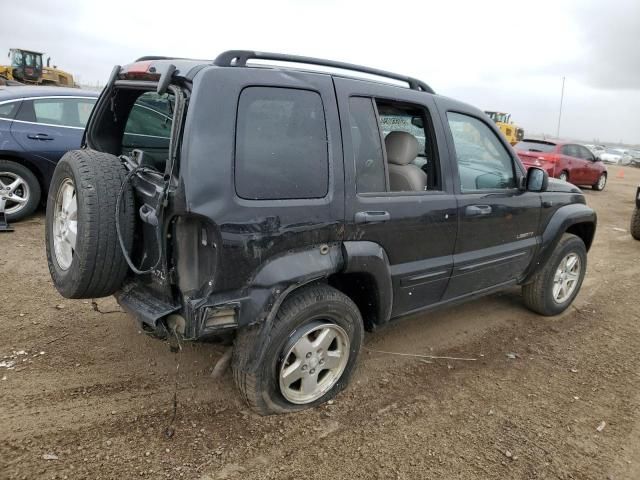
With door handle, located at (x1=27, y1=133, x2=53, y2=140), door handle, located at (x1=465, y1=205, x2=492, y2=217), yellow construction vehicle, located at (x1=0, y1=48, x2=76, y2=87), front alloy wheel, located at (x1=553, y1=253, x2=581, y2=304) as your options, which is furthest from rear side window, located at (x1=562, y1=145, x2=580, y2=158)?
yellow construction vehicle, located at (x1=0, y1=48, x2=76, y2=87)

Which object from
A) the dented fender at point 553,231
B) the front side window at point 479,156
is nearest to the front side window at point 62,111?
the front side window at point 479,156

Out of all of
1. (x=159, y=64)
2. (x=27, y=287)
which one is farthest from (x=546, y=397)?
(x=27, y=287)

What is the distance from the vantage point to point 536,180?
147 inches

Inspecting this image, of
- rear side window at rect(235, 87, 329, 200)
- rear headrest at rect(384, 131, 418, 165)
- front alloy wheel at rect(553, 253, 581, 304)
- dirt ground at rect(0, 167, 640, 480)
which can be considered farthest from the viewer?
front alloy wheel at rect(553, 253, 581, 304)

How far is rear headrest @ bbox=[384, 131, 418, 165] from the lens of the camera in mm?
3203

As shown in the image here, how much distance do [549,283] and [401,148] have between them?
211 centimetres

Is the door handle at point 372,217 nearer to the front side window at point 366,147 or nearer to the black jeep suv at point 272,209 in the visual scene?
the black jeep suv at point 272,209

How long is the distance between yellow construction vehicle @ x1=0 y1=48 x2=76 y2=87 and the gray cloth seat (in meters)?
23.8

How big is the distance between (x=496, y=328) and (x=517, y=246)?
0.81 m

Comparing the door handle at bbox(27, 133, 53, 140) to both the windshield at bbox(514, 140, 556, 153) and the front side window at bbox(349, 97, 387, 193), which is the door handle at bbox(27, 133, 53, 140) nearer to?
the front side window at bbox(349, 97, 387, 193)

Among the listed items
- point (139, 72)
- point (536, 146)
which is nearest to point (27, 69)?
point (536, 146)

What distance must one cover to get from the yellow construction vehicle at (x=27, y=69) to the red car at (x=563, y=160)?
21017 millimetres

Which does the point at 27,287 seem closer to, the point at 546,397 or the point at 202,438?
the point at 202,438

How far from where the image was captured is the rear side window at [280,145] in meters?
2.33
